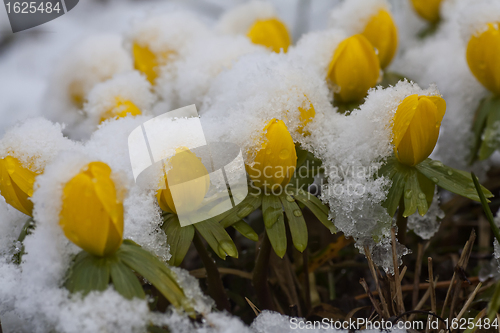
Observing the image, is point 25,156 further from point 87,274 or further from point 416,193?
point 416,193

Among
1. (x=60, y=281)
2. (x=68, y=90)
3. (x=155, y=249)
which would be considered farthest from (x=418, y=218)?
(x=68, y=90)

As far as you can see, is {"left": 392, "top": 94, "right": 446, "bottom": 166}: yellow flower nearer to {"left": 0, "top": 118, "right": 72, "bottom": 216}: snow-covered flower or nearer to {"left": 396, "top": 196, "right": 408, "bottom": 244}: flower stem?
{"left": 396, "top": 196, "right": 408, "bottom": 244}: flower stem

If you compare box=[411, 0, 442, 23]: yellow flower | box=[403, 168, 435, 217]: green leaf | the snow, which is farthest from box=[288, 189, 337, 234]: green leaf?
box=[411, 0, 442, 23]: yellow flower

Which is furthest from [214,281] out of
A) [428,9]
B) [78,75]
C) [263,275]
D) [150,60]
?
[428,9]

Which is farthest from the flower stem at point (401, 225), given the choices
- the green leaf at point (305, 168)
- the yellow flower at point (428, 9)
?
the yellow flower at point (428, 9)

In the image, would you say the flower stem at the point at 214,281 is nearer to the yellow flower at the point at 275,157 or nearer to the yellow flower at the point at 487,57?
the yellow flower at the point at 275,157

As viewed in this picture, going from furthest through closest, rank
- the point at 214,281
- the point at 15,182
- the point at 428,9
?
1. the point at 428,9
2. the point at 214,281
3. the point at 15,182
